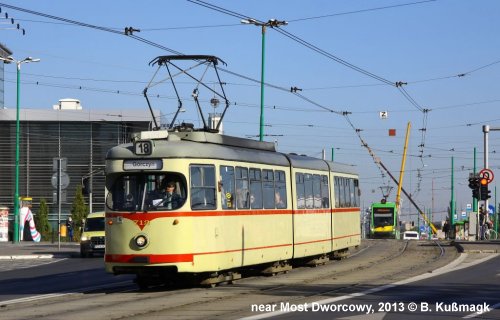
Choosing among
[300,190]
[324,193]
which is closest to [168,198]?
[300,190]

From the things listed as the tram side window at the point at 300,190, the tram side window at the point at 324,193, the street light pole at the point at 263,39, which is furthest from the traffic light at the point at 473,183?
the tram side window at the point at 300,190

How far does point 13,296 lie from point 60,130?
65591 mm

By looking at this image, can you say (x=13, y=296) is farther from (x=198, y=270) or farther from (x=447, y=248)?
(x=447, y=248)

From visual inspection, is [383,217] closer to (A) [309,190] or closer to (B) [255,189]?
(A) [309,190]

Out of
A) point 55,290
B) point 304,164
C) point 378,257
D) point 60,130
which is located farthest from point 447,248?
point 60,130

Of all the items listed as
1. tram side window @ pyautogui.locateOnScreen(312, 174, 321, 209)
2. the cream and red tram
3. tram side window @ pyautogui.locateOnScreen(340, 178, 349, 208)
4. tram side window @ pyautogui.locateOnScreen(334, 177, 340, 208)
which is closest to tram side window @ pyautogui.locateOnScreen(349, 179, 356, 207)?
tram side window @ pyautogui.locateOnScreen(340, 178, 349, 208)

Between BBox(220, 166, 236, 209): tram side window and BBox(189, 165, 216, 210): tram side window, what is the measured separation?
41cm

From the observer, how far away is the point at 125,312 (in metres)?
15.9

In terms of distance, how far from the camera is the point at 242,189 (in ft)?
73.6

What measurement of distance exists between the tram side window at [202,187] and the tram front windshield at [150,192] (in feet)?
0.83

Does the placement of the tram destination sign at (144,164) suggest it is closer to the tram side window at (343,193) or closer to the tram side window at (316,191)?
the tram side window at (316,191)

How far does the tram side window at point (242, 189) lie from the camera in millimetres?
22172

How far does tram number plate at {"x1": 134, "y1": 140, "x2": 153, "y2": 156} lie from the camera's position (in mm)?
20281

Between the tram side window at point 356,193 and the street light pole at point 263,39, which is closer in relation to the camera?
the tram side window at point 356,193
